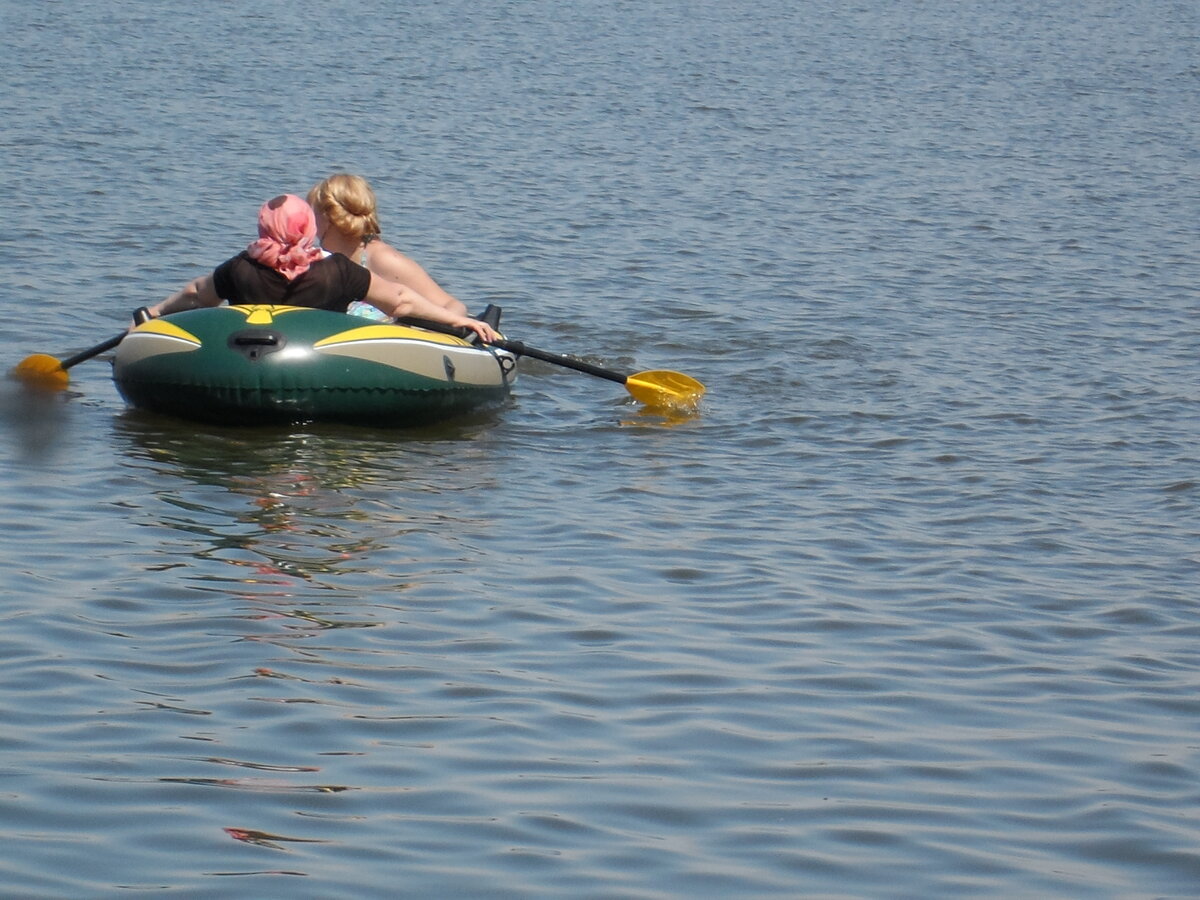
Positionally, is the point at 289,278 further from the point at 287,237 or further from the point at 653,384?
the point at 653,384

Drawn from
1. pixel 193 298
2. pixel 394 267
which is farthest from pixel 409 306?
pixel 193 298

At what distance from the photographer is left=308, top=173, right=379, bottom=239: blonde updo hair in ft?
26.6

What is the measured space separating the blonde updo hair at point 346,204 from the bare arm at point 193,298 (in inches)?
22.8

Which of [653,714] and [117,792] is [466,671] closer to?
[653,714]

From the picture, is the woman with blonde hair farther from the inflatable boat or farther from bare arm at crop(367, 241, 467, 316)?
the inflatable boat

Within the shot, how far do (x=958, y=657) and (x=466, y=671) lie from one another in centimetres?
145

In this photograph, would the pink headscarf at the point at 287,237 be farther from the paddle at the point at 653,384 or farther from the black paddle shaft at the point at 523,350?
the paddle at the point at 653,384

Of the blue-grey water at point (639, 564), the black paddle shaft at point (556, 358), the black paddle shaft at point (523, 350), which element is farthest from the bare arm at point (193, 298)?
the black paddle shaft at point (556, 358)

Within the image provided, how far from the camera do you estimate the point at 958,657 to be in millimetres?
5316

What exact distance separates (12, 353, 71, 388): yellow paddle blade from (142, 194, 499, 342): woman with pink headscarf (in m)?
0.70

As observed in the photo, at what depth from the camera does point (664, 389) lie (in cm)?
898

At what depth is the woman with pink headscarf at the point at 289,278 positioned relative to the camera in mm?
7559

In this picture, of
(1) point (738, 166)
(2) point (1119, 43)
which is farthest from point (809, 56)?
(1) point (738, 166)

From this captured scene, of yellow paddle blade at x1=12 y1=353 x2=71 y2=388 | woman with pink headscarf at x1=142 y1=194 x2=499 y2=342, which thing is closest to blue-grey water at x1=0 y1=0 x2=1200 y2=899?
yellow paddle blade at x1=12 y1=353 x2=71 y2=388
